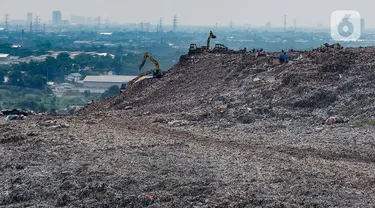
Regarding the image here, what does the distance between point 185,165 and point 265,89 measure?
747cm

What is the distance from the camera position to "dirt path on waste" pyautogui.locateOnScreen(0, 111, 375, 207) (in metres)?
10.2

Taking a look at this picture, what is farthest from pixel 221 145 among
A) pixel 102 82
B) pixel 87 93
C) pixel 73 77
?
pixel 73 77

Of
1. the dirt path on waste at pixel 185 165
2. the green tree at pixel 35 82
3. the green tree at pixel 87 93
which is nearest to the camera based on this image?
the dirt path on waste at pixel 185 165

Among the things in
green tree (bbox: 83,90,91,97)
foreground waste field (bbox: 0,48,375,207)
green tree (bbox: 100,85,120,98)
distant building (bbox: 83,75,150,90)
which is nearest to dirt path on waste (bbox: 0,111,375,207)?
foreground waste field (bbox: 0,48,375,207)

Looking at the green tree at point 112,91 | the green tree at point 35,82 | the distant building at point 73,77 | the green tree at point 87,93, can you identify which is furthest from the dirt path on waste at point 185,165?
the distant building at point 73,77

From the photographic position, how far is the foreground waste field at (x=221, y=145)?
1035 cm

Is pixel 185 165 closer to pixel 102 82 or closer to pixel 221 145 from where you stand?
pixel 221 145

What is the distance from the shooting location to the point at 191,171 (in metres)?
11.4

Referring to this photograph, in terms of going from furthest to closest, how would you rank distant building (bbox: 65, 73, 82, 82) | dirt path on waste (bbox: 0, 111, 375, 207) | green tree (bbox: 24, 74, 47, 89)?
1. distant building (bbox: 65, 73, 82, 82)
2. green tree (bbox: 24, 74, 47, 89)
3. dirt path on waste (bbox: 0, 111, 375, 207)

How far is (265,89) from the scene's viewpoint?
1878cm

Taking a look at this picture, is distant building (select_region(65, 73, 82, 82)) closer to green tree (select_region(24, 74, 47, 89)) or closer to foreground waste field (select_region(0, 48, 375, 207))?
green tree (select_region(24, 74, 47, 89))

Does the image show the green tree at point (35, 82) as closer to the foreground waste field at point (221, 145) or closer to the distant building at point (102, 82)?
the distant building at point (102, 82)

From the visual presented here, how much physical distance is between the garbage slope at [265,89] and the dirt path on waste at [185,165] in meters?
1.29

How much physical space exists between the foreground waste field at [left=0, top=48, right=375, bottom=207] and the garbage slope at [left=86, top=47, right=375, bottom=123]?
0.12ft
